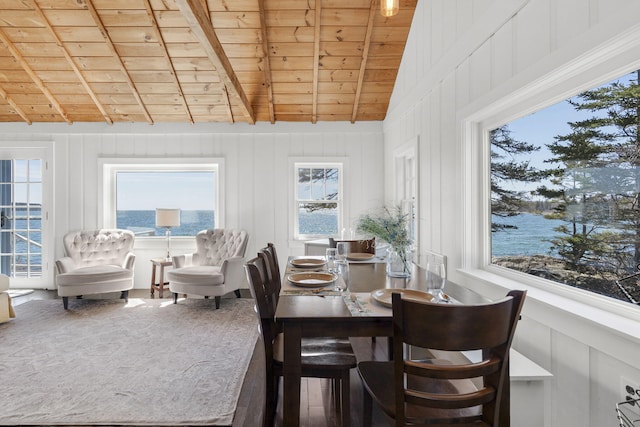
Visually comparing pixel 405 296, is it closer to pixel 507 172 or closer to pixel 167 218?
pixel 507 172

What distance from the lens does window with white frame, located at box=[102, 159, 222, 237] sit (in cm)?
525

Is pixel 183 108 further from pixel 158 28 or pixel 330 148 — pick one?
pixel 330 148

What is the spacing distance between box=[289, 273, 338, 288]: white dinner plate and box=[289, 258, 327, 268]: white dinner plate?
384 mm

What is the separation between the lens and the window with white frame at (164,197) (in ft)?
17.2

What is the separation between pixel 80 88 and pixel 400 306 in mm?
5235

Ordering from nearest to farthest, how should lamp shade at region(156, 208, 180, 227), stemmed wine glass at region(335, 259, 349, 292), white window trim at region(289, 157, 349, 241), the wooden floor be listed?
stemmed wine glass at region(335, 259, 349, 292)
the wooden floor
lamp shade at region(156, 208, 180, 227)
white window trim at region(289, 157, 349, 241)

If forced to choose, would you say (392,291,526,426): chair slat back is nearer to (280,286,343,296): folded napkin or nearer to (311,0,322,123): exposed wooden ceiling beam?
(280,286,343,296): folded napkin

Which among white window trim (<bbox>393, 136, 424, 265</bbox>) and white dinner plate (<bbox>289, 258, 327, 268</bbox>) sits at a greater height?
white window trim (<bbox>393, 136, 424, 265</bbox>)

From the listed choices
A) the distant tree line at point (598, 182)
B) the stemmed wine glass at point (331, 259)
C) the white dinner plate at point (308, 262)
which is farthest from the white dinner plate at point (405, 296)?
the white dinner plate at point (308, 262)

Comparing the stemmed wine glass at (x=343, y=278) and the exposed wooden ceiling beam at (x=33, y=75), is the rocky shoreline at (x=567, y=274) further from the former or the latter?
the exposed wooden ceiling beam at (x=33, y=75)

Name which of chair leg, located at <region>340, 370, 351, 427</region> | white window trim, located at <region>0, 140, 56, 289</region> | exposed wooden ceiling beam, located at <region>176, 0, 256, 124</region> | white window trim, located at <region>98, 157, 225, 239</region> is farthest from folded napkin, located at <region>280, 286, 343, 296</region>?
white window trim, located at <region>0, 140, 56, 289</region>

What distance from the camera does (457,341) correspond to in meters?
0.98

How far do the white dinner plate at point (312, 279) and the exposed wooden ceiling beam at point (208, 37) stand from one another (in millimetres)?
2253

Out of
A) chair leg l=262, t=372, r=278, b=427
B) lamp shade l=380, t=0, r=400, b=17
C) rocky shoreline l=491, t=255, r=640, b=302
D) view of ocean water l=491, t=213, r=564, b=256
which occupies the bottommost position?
chair leg l=262, t=372, r=278, b=427
